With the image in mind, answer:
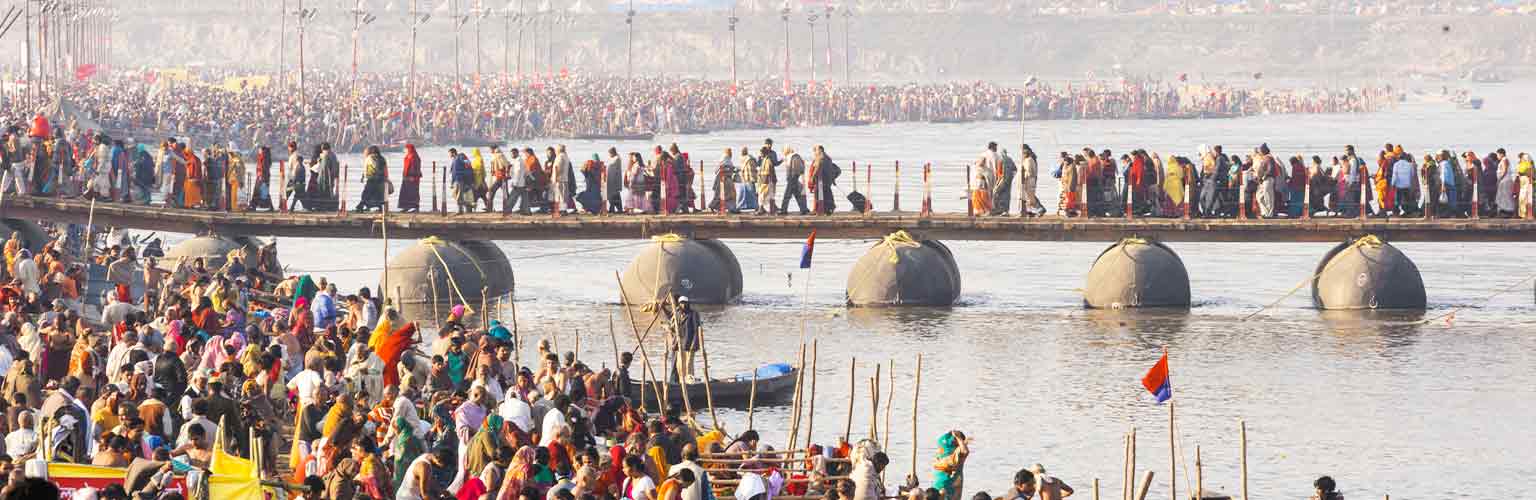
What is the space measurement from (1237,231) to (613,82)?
437 feet

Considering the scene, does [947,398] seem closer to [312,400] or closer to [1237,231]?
[1237,231]

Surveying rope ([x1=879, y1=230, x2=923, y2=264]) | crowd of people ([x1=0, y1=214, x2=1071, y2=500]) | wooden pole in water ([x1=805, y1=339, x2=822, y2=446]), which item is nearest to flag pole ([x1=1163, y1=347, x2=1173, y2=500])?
crowd of people ([x1=0, y1=214, x2=1071, y2=500])

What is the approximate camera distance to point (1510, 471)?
112 feet

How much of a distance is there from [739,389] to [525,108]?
83.2m

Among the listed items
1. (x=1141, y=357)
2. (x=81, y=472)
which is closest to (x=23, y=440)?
(x=81, y=472)

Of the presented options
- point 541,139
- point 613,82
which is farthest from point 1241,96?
point 541,139

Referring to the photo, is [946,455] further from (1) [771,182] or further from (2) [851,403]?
(1) [771,182]

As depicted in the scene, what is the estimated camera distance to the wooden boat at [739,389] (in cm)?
3488

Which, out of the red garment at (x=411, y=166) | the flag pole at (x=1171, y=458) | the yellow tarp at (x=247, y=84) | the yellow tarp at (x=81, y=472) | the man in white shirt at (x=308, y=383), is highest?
the yellow tarp at (x=247, y=84)

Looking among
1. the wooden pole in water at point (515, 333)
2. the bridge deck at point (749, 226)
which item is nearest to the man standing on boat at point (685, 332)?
the wooden pole in water at point (515, 333)

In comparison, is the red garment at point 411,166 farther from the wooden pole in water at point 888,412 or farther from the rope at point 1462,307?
the rope at point 1462,307

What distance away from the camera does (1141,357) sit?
42938 mm

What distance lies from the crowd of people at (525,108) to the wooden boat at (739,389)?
3728 centimetres

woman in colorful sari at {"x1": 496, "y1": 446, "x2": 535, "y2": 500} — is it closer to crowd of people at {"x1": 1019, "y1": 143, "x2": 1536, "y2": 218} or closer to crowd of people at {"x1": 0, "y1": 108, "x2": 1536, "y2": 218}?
crowd of people at {"x1": 0, "y1": 108, "x2": 1536, "y2": 218}
